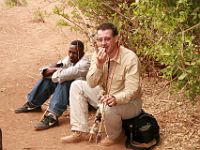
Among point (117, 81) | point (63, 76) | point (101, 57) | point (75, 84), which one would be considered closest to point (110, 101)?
point (117, 81)

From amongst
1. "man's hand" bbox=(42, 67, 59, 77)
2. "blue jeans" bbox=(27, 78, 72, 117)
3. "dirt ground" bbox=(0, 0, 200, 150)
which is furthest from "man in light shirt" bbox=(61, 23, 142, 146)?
"man's hand" bbox=(42, 67, 59, 77)

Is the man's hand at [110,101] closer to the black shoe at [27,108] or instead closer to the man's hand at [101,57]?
the man's hand at [101,57]

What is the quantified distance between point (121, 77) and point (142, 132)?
596 millimetres

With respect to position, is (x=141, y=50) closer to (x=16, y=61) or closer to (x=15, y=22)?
(x=16, y=61)

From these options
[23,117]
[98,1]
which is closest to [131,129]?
[23,117]

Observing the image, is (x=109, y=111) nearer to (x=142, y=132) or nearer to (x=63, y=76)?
(x=142, y=132)

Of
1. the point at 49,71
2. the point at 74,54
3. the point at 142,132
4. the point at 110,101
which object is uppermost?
the point at 74,54

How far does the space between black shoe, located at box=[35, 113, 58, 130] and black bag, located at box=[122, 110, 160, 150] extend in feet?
3.56

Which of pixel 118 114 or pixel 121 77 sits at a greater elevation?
pixel 121 77

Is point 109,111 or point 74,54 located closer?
point 109,111

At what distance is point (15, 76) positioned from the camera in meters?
7.61

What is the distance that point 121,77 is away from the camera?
4.58 m

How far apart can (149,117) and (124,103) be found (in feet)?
1.14

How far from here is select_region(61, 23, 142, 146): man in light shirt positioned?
4.45 metres
